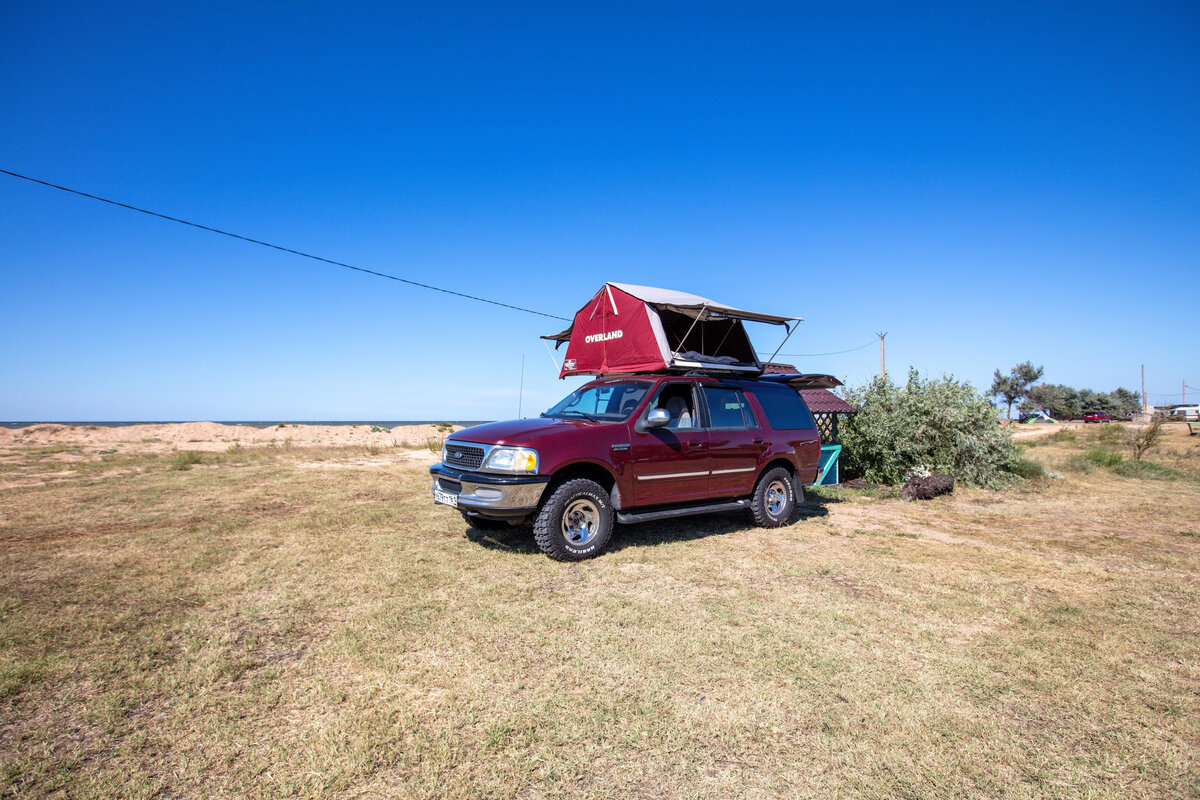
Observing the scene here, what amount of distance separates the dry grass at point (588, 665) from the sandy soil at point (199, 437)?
16.7m

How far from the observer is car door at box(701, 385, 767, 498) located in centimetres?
715

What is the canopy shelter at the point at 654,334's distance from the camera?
870 centimetres

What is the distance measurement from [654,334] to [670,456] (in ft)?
8.62

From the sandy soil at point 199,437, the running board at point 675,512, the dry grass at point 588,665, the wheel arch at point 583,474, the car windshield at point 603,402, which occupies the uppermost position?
the car windshield at point 603,402

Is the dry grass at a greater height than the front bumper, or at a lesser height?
lesser

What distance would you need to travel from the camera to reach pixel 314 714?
2861mm

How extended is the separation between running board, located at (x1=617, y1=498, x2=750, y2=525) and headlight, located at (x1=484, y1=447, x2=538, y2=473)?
1230mm

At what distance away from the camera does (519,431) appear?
596cm

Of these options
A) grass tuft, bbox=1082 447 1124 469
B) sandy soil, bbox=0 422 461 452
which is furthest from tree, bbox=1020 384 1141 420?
sandy soil, bbox=0 422 461 452

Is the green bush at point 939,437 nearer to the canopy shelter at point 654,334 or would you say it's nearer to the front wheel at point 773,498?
the canopy shelter at point 654,334

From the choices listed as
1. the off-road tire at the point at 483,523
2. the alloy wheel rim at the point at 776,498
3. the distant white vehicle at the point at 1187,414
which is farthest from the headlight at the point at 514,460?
the distant white vehicle at the point at 1187,414

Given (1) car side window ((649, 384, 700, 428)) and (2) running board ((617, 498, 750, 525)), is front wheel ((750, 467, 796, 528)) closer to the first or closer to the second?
(2) running board ((617, 498, 750, 525))

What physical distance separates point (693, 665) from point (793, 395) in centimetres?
600

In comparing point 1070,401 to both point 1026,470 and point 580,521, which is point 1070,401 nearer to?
point 1026,470
